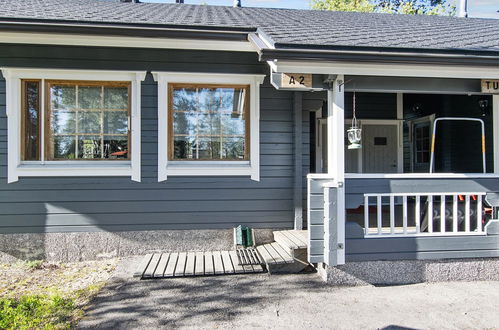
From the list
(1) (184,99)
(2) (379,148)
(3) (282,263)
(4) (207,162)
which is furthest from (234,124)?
(2) (379,148)

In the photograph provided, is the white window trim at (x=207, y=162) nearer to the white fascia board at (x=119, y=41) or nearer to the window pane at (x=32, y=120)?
the white fascia board at (x=119, y=41)

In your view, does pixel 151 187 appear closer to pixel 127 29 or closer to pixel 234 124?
pixel 234 124

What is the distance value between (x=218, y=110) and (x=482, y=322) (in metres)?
3.81

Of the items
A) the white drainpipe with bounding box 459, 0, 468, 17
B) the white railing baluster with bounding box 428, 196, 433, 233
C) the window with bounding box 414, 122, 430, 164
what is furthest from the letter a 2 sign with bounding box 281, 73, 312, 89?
the white drainpipe with bounding box 459, 0, 468, 17

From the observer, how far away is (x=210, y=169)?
470cm

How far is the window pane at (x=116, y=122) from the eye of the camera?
4699 millimetres

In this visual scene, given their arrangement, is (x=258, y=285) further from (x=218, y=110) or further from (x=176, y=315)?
(x=218, y=110)

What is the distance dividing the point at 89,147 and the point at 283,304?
11.0ft

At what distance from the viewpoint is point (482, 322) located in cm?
289

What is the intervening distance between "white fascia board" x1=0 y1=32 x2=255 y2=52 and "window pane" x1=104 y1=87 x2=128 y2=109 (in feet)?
1.97

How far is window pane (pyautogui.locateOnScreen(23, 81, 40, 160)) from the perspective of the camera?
4535 mm

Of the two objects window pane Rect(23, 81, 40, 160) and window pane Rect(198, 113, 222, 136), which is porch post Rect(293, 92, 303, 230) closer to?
window pane Rect(198, 113, 222, 136)

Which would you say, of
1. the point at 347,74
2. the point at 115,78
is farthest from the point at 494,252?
the point at 115,78

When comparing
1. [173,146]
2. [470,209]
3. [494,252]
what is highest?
[173,146]
